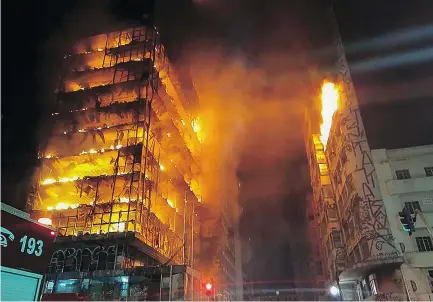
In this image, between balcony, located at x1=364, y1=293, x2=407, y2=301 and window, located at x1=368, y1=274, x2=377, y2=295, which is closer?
balcony, located at x1=364, y1=293, x2=407, y2=301

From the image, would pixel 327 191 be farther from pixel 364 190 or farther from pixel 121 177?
pixel 121 177

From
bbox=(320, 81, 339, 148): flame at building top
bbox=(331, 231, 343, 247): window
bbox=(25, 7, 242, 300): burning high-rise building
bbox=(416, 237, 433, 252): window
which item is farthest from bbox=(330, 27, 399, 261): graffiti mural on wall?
bbox=(25, 7, 242, 300): burning high-rise building

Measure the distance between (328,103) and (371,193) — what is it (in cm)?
1507

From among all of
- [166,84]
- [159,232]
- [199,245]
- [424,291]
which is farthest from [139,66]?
[424,291]

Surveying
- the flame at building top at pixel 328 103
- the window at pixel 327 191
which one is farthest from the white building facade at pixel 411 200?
the window at pixel 327 191

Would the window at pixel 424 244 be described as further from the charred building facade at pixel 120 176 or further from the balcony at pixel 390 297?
the charred building facade at pixel 120 176

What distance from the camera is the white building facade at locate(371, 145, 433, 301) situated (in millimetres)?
27656

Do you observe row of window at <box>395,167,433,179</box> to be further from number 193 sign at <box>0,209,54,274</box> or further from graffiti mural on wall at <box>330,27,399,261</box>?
number 193 sign at <box>0,209,54,274</box>

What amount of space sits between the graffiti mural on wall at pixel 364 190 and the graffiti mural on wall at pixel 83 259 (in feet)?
71.3

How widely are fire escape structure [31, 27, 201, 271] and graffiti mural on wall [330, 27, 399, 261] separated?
17.1 m

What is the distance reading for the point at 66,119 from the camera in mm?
36250

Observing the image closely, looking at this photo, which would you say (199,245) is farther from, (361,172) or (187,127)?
(361,172)

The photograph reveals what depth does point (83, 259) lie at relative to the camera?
2852 centimetres

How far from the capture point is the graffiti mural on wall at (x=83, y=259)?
91.1 ft
